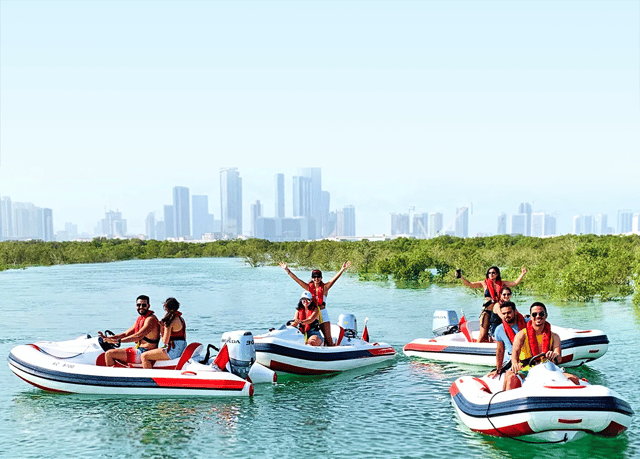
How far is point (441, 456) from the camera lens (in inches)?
288

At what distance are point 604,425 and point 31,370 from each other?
7598mm

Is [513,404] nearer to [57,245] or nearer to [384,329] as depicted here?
[384,329]

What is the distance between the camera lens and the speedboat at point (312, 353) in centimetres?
1077

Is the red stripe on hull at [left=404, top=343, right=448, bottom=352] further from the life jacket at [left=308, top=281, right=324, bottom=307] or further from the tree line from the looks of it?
the tree line

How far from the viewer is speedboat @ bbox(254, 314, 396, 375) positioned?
1077 cm

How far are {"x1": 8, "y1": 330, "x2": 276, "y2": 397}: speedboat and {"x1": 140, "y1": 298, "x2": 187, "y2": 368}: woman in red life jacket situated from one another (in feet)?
0.33

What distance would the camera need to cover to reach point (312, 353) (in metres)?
11.1

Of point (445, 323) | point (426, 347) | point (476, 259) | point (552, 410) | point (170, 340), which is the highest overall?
point (476, 259)

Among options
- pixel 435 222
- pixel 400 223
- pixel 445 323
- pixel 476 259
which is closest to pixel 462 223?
pixel 435 222

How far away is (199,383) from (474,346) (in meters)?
4.81

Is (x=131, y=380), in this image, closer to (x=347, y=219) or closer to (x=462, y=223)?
(x=462, y=223)

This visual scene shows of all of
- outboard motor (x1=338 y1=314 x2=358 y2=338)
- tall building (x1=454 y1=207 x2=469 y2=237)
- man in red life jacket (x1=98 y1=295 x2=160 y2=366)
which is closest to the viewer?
man in red life jacket (x1=98 y1=295 x2=160 y2=366)

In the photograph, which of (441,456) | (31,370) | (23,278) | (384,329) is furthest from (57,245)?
(441,456)

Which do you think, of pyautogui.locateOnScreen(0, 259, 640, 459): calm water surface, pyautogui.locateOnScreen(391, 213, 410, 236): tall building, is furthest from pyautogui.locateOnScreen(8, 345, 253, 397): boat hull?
pyautogui.locateOnScreen(391, 213, 410, 236): tall building
